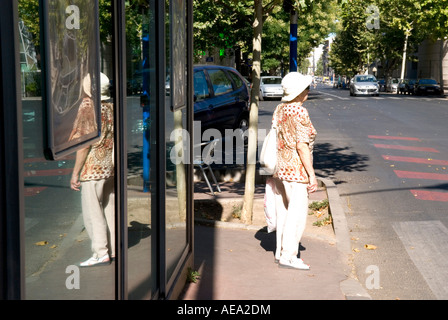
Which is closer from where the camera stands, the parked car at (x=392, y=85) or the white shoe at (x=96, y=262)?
the white shoe at (x=96, y=262)

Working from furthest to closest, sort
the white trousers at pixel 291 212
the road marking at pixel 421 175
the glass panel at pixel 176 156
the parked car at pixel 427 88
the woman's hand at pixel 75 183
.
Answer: the parked car at pixel 427 88 < the road marking at pixel 421 175 < the white trousers at pixel 291 212 < the glass panel at pixel 176 156 < the woman's hand at pixel 75 183

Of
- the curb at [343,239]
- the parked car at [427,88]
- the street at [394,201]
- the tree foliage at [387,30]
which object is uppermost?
the tree foliage at [387,30]

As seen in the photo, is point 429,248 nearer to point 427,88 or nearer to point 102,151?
point 102,151

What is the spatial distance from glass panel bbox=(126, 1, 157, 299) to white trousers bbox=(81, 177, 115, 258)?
1.02 feet

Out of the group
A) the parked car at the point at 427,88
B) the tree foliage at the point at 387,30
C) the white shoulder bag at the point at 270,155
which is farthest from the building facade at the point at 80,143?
the parked car at the point at 427,88

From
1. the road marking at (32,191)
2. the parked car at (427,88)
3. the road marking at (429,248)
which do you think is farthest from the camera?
the parked car at (427,88)

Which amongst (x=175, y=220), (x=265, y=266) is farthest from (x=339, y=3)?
(x=175, y=220)

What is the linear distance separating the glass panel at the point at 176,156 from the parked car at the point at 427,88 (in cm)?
5219

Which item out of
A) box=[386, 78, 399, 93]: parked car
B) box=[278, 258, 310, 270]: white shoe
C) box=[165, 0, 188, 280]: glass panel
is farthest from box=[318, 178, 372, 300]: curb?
box=[386, 78, 399, 93]: parked car

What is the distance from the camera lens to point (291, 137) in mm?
5746

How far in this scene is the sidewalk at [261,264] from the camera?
512 centimetres

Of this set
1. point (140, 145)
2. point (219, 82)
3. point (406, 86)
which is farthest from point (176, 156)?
point (406, 86)

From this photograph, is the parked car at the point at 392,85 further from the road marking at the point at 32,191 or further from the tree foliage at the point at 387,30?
the road marking at the point at 32,191

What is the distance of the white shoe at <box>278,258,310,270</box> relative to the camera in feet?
19.3
